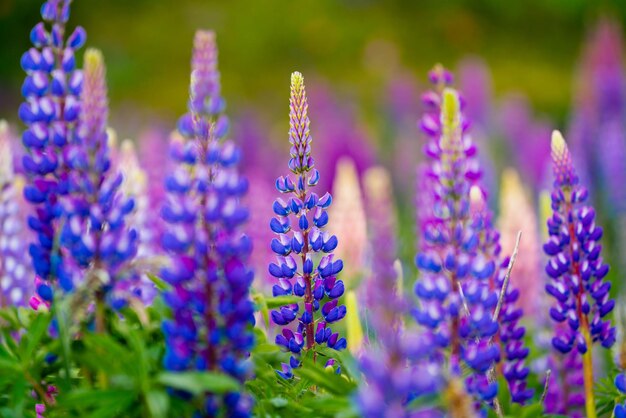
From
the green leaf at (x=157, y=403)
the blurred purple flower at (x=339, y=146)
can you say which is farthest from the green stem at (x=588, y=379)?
the blurred purple flower at (x=339, y=146)

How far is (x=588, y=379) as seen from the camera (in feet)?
6.72

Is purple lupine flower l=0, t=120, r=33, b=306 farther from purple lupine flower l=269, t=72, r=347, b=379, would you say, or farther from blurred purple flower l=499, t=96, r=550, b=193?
blurred purple flower l=499, t=96, r=550, b=193

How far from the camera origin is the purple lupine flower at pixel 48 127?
1714mm

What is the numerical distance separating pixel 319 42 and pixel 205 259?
11.9 meters

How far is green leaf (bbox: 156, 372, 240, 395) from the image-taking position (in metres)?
1.34

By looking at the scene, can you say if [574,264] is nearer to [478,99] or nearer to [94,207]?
[94,207]

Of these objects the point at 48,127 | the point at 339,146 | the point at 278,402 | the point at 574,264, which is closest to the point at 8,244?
the point at 48,127

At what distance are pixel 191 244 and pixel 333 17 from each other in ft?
40.2

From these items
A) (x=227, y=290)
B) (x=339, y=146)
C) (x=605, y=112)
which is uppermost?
(x=605, y=112)

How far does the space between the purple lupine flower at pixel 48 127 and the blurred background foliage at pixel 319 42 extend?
1039 centimetres

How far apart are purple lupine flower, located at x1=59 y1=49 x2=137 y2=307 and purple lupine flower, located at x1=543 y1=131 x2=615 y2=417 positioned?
1022 millimetres

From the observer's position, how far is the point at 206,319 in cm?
148

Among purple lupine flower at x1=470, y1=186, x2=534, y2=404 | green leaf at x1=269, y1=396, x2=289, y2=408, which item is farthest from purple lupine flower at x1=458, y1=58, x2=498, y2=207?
green leaf at x1=269, y1=396, x2=289, y2=408

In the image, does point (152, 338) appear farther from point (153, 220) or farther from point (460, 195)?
point (153, 220)
